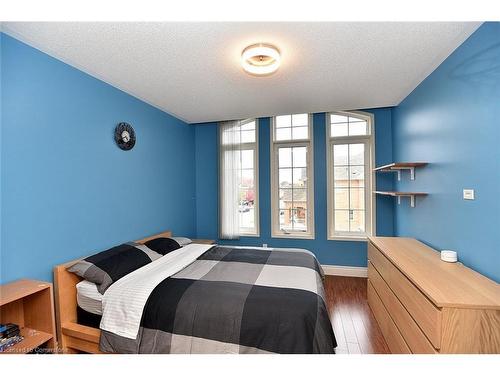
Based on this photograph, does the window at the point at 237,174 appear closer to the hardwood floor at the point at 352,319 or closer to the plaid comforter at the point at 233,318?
the hardwood floor at the point at 352,319

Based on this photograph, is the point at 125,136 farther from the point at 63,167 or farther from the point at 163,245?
the point at 163,245

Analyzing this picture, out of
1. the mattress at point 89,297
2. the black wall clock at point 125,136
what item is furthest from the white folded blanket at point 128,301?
the black wall clock at point 125,136

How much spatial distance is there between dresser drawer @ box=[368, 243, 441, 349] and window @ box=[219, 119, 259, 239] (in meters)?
2.11

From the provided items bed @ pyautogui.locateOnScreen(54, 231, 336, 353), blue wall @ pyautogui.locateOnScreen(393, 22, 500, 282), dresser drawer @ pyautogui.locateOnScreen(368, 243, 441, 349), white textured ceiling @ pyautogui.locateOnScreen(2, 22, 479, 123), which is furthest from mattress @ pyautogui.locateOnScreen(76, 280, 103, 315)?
blue wall @ pyautogui.locateOnScreen(393, 22, 500, 282)

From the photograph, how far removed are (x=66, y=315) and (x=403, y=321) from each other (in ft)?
8.51

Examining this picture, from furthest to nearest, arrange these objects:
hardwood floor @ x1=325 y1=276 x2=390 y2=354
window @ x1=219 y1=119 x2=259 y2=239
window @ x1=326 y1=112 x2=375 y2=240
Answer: window @ x1=219 y1=119 x2=259 y2=239 < window @ x1=326 y1=112 x2=375 y2=240 < hardwood floor @ x1=325 y1=276 x2=390 y2=354

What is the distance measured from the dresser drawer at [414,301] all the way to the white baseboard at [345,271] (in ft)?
4.36

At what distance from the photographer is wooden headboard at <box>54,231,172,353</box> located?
1.62 meters

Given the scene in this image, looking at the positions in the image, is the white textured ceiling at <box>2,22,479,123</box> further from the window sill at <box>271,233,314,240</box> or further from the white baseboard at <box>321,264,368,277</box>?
the white baseboard at <box>321,264,368,277</box>

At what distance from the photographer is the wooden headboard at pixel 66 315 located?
1.62m
